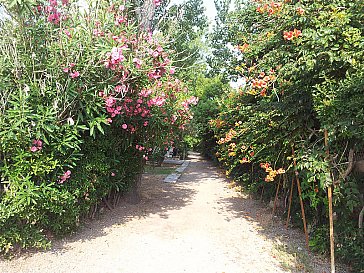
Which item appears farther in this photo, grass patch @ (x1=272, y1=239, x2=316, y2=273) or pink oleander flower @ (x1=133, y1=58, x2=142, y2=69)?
pink oleander flower @ (x1=133, y1=58, x2=142, y2=69)

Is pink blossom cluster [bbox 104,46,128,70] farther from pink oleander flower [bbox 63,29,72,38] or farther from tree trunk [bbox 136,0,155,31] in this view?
tree trunk [bbox 136,0,155,31]

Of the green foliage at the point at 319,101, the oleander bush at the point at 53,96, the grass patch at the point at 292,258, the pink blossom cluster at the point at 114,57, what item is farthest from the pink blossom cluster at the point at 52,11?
the grass patch at the point at 292,258

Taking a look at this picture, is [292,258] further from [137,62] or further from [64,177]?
[137,62]

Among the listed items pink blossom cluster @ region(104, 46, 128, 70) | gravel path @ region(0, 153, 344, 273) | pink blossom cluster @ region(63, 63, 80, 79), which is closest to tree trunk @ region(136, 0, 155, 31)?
pink blossom cluster @ region(104, 46, 128, 70)

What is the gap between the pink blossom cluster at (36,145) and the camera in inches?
122

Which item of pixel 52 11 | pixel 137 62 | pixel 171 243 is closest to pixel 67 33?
pixel 52 11

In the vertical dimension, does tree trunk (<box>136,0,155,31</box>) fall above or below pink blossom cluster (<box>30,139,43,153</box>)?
above

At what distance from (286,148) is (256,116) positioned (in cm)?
66

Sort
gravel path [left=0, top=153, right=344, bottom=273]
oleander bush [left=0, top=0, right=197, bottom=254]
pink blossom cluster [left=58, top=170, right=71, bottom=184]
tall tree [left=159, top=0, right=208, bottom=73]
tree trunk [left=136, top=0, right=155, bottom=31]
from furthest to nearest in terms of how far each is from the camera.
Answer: tall tree [left=159, top=0, right=208, bottom=73] < tree trunk [left=136, top=0, right=155, bottom=31] < pink blossom cluster [left=58, top=170, right=71, bottom=184] < gravel path [left=0, top=153, right=344, bottom=273] < oleander bush [left=0, top=0, right=197, bottom=254]

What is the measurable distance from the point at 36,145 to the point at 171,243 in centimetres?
223

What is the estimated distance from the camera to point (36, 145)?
3.19 m

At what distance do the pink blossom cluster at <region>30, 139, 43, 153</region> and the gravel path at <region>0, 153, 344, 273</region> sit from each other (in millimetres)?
1284

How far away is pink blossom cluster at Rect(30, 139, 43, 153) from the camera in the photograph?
3.11 m

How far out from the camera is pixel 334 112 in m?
2.72
